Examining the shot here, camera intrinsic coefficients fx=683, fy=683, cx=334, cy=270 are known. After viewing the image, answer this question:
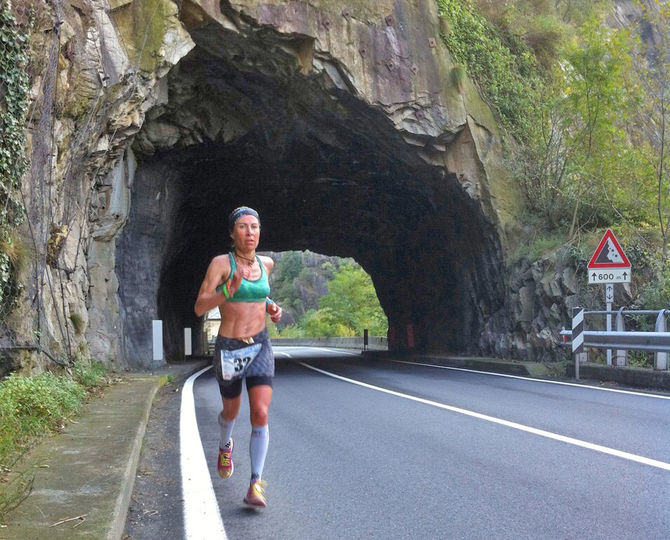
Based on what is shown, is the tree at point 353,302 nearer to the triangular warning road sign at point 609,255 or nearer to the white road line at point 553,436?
the triangular warning road sign at point 609,255

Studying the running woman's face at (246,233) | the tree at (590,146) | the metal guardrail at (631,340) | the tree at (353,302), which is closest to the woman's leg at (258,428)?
the running woman's face at (246,233)

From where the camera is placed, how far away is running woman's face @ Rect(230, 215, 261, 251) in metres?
4.46

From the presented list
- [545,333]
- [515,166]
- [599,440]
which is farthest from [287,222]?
[599,440]

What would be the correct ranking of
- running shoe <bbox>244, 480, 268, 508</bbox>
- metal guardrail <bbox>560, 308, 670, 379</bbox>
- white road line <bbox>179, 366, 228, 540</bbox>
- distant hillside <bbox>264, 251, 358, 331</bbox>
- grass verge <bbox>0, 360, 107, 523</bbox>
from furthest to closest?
distant hillside <bbox>264, 251, 358, 331</bbox>, metal guardrail <bbox>560, 308, 670, 379</bbox>, running shoe <bbox>244, 480, 268, 508</bbox>, grass verge <bbox>0, 360, 107, 523</bbox>, white road line <bbox>179, 366, 228, 540</bbox>

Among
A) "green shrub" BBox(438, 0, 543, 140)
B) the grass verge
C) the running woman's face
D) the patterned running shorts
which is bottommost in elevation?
the grass verge

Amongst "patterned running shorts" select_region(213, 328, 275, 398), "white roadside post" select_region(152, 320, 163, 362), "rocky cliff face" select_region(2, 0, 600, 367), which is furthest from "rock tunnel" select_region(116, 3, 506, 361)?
"patterned running shorts" select_region(213, 328, 275, 398)

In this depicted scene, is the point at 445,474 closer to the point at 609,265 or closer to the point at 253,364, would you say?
the point at 253,364

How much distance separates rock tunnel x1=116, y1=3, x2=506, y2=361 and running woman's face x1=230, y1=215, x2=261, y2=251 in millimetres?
11500

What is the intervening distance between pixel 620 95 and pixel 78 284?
13354 mm

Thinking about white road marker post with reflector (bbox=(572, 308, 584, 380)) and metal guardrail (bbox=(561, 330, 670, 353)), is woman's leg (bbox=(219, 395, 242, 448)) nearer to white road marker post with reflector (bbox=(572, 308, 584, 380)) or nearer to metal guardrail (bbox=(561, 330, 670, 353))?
metal guardrail (bbox=(561, 330, 670, 353))

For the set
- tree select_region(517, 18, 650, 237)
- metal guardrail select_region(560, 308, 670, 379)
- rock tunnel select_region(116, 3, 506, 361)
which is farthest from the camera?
rock tunnel select_region(116, 3, 506, 361)

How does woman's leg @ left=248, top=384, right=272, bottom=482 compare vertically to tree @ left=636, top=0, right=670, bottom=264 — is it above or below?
below

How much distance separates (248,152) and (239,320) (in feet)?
57.5

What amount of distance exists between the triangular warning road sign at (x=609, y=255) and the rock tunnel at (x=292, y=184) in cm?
630
